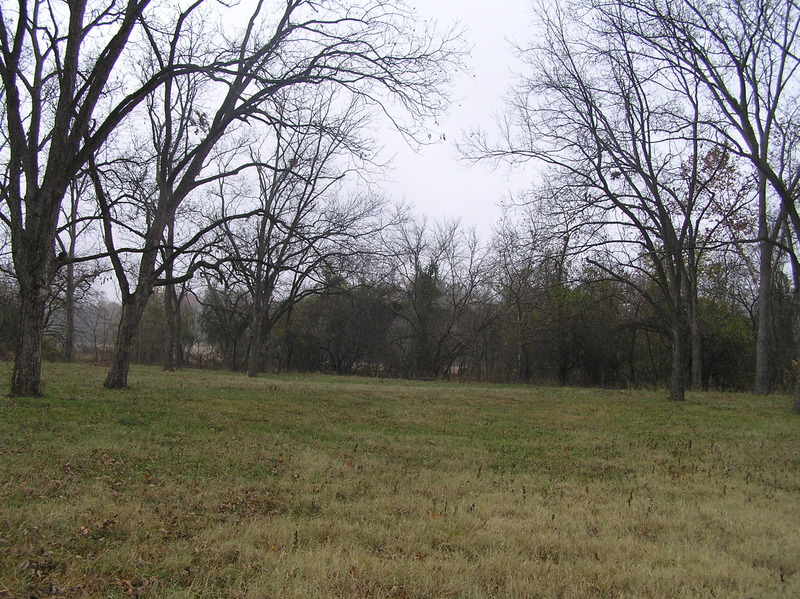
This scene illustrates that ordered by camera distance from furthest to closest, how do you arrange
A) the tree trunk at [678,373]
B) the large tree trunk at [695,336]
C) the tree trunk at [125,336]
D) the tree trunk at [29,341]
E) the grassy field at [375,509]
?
the large tree trunk at [695,336], the tree trunk at [678,373], the tree trunk at [125,336], the tree trunk at [29,341], the grassy field at [375,509]

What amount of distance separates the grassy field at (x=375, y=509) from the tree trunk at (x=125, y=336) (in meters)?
3.23

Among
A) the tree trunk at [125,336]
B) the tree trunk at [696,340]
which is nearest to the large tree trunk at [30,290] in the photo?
the tree trunk at [125,336]

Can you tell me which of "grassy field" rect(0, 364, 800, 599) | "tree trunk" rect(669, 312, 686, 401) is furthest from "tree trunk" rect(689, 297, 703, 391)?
"grassy field" rect(0, 364, 800, 599)

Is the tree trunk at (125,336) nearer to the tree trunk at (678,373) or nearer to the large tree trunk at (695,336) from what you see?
the tree trunk at (678,373)

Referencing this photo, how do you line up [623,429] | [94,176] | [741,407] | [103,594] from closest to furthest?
1. [103,594]
2. [623,429]
3. [94,176]
4. [741,407]

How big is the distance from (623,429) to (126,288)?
12.3 metres

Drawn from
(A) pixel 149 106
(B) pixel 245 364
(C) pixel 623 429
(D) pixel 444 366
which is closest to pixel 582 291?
(D) pixel 444 366

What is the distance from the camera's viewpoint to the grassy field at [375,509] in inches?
143

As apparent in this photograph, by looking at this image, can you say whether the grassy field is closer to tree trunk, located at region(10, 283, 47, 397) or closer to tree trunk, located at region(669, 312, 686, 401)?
tree trunk, located at region(10, 283, 47, 397)

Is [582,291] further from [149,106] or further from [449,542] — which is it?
[449,542]

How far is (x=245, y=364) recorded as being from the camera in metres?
45.7

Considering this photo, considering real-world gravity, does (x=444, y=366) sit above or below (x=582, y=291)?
below

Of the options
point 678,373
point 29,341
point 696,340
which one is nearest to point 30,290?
point 29,341

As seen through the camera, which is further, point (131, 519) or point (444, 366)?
point (444, 366)
